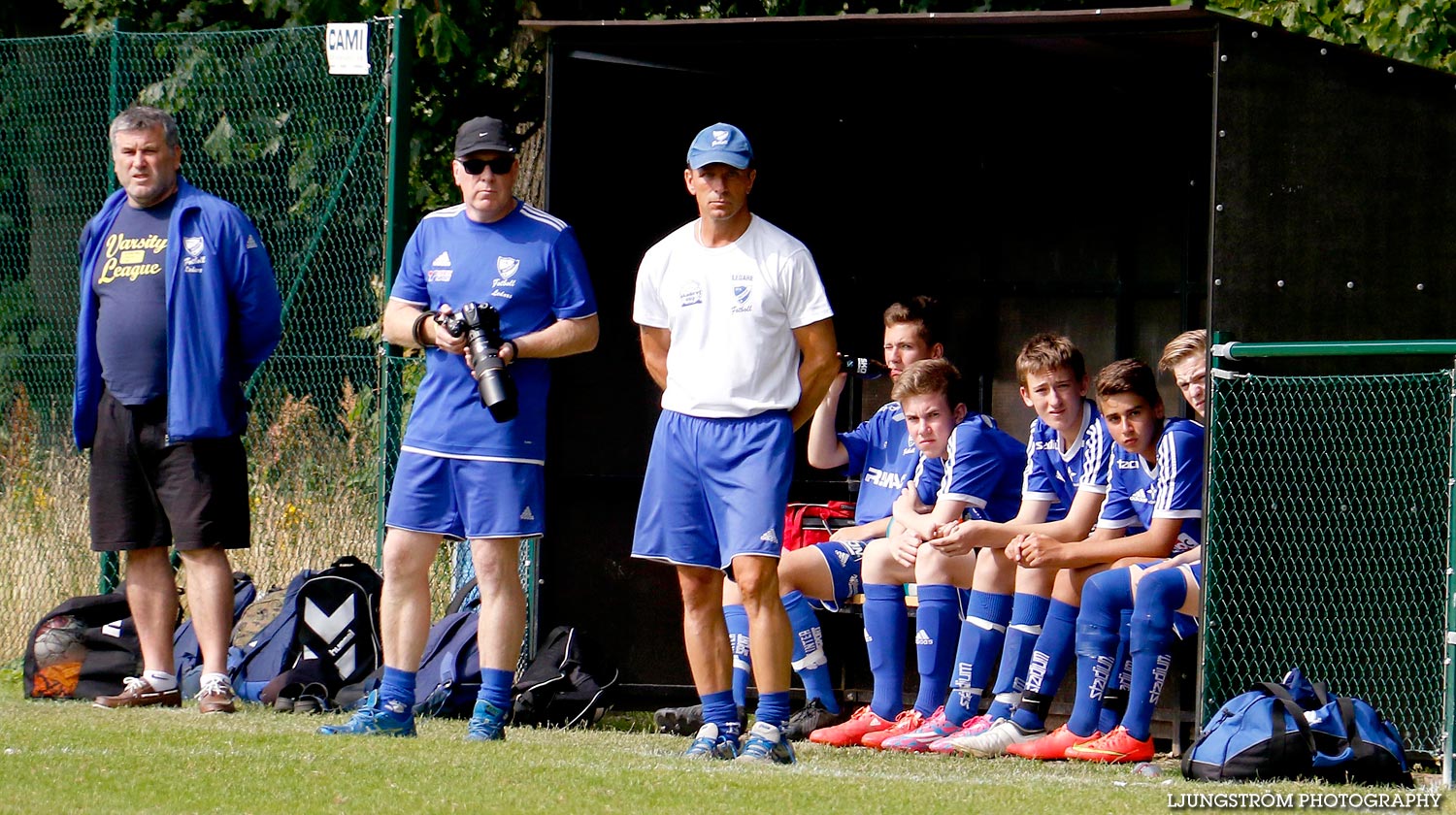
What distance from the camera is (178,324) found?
20.5ft

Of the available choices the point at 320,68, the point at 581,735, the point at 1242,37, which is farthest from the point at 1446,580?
the point at 320,68

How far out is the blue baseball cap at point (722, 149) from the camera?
5422 mm

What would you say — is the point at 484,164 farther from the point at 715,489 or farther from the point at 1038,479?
the point at 1038,479

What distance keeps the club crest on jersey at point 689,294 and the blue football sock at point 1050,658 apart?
1533mm

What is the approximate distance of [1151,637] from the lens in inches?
227

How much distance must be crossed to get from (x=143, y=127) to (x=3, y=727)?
1.96 metres

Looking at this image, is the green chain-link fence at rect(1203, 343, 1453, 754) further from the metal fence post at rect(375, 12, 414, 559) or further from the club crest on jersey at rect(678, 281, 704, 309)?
the metal fence post at rect(375, 12, 414, 559)

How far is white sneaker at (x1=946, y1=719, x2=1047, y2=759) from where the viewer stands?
5.91 metres

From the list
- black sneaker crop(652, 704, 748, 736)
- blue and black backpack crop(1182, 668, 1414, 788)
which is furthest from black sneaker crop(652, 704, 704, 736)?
blue and black backpack crop(1182, 668, 1414, 788)

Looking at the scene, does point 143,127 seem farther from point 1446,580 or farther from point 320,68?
point 1446,580

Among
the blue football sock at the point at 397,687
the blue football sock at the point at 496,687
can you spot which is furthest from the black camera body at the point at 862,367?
the blue football sock at the point at 397,687

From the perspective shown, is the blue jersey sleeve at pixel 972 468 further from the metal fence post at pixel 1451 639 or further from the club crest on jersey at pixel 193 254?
the club crest on jersey at pixel 193 254

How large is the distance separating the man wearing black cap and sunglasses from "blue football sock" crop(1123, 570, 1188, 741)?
180cm

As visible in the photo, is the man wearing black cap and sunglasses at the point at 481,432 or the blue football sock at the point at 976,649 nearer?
the man wearing black cap and sunglasses at the point at 481,432
